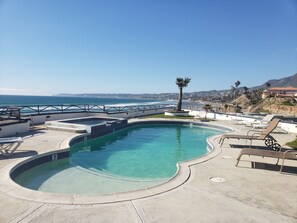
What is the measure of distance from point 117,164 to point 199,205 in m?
5.16

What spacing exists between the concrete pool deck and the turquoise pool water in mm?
1733

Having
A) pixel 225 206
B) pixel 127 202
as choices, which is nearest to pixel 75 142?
pixel 127 202

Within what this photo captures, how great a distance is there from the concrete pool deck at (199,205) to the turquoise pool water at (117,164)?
1.73m

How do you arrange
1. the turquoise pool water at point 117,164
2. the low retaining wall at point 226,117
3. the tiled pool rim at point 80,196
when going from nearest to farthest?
the tiled pool rim at point 80,196 < the turquoise pool water at point 117,164 < the low retaining wall at point 226,117

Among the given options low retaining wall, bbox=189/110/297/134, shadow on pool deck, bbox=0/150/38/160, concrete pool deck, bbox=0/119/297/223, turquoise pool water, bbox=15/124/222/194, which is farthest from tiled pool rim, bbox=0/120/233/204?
low retaining wall, bbox=189/110/297/134

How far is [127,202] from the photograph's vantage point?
4230 millimetres

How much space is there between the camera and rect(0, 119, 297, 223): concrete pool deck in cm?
373

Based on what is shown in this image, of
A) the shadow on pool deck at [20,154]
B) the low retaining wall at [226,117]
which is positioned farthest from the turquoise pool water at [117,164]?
the low retaining wall at [226,117]

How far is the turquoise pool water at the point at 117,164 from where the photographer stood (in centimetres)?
650

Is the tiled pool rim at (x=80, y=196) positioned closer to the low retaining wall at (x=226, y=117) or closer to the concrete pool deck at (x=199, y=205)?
the concrete pool deck at (x=199, y=205)

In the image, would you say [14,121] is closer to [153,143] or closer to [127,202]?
[153,143]

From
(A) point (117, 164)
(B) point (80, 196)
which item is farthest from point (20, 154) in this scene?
(B) point (80, 196)

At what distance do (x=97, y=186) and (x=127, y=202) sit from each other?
8.03 feet

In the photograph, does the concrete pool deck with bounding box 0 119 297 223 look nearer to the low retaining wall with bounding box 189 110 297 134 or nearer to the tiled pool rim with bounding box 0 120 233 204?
the tiled pool rim with bounding box 0 120 233 204
